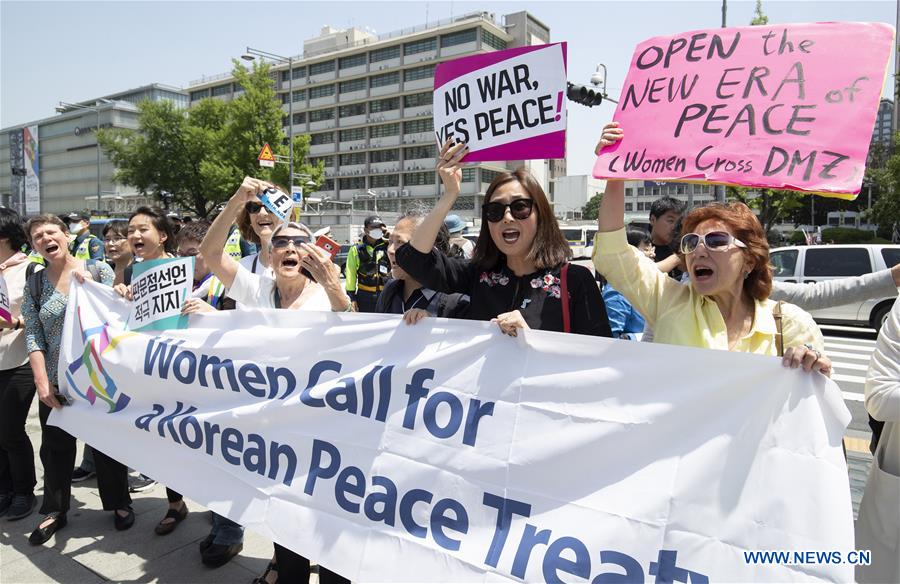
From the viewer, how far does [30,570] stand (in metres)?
3.17

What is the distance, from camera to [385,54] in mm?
66625

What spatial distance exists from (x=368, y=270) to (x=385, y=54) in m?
65.9

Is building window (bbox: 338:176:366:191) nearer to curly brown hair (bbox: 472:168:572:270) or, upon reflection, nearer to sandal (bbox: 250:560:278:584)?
sandal (bbox: 250:560:278:584)

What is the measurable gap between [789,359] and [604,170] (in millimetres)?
952

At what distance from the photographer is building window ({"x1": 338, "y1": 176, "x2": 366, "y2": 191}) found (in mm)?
70125

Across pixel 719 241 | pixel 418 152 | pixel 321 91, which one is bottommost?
pixel 719 241

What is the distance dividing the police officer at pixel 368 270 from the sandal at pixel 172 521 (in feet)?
11.4

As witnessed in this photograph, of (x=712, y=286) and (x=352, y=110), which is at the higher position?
(x=352, y=110)

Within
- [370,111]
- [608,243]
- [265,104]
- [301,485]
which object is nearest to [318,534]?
[301,485]

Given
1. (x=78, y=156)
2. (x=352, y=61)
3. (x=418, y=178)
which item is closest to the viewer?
(x=418, y=178)

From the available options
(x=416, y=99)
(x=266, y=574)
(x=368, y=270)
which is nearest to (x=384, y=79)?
(x=416, y=99)

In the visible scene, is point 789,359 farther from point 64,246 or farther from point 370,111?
A: point 370,111

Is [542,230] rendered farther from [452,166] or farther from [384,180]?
[384,180]

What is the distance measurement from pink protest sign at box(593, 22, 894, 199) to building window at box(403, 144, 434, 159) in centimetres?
6297
